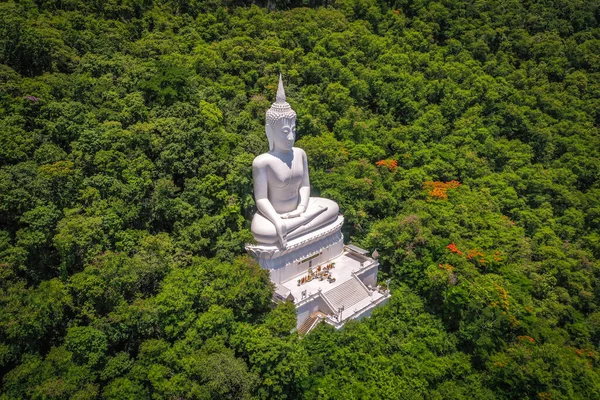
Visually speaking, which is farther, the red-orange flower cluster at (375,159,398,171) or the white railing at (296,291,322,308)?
the red-orange flower cluster at (375,159,398,171)

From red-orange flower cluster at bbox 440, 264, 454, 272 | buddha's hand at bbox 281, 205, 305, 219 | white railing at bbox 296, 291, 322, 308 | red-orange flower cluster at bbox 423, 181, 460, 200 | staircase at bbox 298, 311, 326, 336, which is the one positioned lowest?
staircase at bbox 298, 311, 326, 336

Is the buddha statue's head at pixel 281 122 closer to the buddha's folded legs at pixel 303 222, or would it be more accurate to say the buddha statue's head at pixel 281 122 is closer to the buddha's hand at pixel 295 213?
the buddha's hand at pixel 295 213

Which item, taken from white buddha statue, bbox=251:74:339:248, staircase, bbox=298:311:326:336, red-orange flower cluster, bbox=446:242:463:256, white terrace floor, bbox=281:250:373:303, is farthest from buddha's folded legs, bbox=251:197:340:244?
red-orange flower cluster, bbox=446:242:463:256

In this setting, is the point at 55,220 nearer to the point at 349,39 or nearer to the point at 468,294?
the point at 468,294

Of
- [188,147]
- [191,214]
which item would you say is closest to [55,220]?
[191,214]

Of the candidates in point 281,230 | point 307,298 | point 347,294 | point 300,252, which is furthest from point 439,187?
point 307,298

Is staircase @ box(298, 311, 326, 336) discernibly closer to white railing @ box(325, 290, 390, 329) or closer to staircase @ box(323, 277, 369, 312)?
white railing @ box(325, 290, 390, 329)

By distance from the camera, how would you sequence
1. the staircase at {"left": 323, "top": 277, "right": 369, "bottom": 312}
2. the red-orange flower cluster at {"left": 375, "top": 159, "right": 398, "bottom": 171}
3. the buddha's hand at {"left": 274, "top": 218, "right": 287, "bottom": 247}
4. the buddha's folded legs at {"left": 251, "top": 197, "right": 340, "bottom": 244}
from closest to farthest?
the buddha's hand at {"left": 274, "top": 218, "right": 287, "bottom": 247} → the buddha's folded legs at {"left": 251, "top": 197, "right": 340, "bottom": 244} → the staircase at {"left": 323, "top": 277, "right": 369, "bottom": 312} → the red-orange flower cluster at {"left": 375, "top": 159, "right": 398, "bottom": 171}

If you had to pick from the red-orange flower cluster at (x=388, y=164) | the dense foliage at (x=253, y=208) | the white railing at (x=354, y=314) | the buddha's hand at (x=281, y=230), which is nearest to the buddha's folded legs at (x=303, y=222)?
the buddha's hand at (x=281, y=230)
